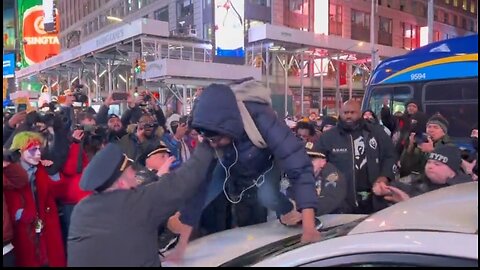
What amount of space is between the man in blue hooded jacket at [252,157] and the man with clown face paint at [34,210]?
3.60 feet

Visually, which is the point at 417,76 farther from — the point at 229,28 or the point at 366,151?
the point at 229,28

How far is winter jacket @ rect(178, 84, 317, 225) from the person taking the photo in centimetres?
238

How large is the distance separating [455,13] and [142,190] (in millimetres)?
24031

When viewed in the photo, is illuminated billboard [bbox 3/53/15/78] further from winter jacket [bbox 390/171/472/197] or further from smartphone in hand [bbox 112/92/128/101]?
smartphone in hand [bbox 112/92/128/101]

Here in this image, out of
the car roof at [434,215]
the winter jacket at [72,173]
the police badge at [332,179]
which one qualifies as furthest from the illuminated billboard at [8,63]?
the police badge at [332,179]

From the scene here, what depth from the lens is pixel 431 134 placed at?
202 inches

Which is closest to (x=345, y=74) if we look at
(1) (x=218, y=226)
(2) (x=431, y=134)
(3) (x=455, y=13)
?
(3) (x=455, y=13)

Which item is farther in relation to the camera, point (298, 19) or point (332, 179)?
point (298, 19)

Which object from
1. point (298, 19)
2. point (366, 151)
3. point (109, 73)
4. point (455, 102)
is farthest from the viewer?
point (298, 19)

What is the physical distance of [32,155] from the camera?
3.50 m

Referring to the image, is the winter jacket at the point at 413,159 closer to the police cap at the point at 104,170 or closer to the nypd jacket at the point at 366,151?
the nypd jacket at the point at 366,151

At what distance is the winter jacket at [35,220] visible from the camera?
10.5 ft

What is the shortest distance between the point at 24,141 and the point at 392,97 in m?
7.33

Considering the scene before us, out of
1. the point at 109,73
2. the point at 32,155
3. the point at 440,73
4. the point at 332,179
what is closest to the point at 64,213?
the point at 32,155
